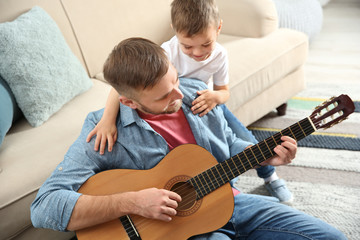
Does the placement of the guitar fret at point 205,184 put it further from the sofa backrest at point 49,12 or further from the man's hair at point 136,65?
the sofa backrest at point 49,12

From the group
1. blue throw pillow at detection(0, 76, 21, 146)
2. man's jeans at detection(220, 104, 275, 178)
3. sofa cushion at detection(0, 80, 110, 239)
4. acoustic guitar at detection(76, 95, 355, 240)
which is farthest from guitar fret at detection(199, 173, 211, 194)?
blue throw pillow at detection(0, 76, 21, 146)

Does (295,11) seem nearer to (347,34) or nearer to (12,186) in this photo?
(347,34)

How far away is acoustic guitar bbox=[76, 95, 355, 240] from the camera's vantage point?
1.13 metres

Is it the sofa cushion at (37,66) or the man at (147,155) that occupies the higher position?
the sofa cushion at (37,66)

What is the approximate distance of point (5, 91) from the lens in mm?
1608

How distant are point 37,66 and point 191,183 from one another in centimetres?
96

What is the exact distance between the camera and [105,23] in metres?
2.04

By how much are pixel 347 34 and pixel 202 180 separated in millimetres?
2780

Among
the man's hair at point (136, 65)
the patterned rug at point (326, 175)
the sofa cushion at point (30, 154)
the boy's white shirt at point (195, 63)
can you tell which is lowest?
the patterned rug at point (326, 175)

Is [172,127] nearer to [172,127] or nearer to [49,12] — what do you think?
[172,127]

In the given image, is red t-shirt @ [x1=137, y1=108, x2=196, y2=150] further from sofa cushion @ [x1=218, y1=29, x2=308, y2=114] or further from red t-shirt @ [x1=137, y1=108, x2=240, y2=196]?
sofa cushion @ [x1=218, y1=29, x2=308, y2=114]

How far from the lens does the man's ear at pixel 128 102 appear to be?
3.82 feet

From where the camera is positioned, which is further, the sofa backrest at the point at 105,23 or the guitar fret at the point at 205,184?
the sofa backrest at the point at 105,23

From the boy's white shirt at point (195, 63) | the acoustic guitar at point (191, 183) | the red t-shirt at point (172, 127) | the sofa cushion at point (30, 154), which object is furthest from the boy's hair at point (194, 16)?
the sofa cushion at point (30, 154)
